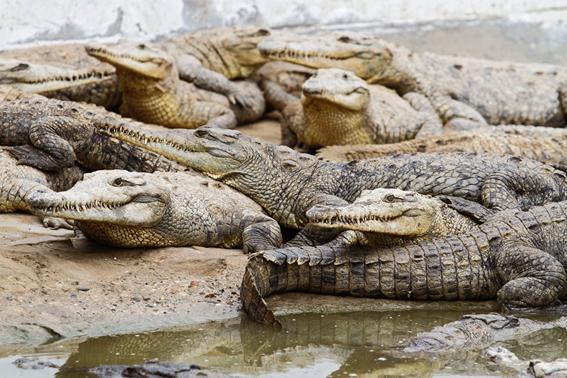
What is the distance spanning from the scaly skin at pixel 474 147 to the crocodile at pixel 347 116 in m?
0.57

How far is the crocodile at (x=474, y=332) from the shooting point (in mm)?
5820

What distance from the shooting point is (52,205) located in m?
6.39

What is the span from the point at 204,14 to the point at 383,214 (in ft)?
19.0

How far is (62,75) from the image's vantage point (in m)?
9.32

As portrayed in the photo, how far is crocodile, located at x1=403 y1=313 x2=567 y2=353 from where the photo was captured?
582 cm

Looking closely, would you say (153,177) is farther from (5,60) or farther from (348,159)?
(5,60)

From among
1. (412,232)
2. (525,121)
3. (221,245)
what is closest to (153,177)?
(221,245)

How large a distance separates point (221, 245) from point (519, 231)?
1622 mm

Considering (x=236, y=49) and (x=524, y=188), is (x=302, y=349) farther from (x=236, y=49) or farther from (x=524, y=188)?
(x=236, y=49)

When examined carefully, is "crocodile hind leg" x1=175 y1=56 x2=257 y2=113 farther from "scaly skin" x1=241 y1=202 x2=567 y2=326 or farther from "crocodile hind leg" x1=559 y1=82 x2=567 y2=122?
"scaly skin" x1=241 y1=202 x2=567 y2=326

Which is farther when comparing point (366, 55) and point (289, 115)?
point (366, 55)

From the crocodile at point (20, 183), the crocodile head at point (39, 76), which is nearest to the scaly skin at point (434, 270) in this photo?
the crocodile at point (20, 183)

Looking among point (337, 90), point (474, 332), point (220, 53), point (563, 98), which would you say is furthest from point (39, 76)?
point (563, 98)

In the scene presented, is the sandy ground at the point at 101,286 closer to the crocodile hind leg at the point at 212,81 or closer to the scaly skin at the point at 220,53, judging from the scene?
the crocodile hind leg at the point at 212,81
